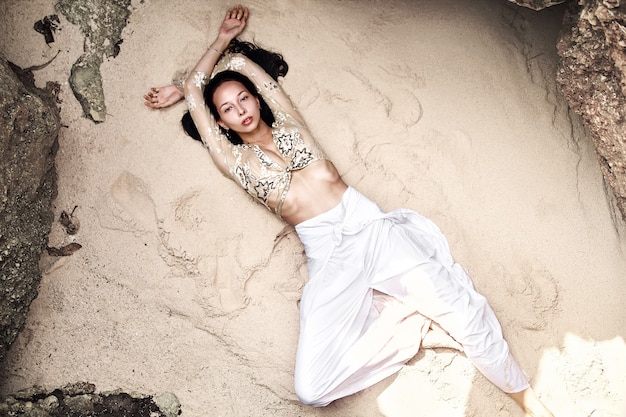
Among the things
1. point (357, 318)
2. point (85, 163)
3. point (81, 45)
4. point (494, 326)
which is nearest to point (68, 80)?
point (81, 45)

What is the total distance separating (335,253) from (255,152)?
70 centimetres

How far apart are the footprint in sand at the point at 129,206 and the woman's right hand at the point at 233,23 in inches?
37.4

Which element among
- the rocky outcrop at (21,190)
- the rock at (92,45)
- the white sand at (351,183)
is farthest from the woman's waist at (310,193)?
the rocky outcrop at (21,190)

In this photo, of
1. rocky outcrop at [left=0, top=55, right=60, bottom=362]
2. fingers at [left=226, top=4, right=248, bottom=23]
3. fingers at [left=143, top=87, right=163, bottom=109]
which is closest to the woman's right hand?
fingers at [left=226, top=4, right=248, bottom=23]

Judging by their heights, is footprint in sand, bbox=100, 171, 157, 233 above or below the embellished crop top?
below

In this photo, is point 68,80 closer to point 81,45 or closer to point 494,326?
point 81,45

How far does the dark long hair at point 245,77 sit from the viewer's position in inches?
140

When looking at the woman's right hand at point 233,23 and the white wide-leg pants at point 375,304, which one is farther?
the woman's right hand at point 233,23

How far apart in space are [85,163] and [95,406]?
1290 millimetres

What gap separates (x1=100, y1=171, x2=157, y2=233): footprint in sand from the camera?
3.55 m

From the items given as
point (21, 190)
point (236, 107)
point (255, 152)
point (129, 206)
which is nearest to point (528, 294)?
point (255, 152)

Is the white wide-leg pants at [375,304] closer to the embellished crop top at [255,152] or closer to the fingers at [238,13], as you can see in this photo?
the embellished crop top at [255,152]

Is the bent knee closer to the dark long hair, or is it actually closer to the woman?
the woman

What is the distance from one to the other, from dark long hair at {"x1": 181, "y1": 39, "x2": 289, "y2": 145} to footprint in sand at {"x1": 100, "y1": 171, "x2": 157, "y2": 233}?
419 mm
